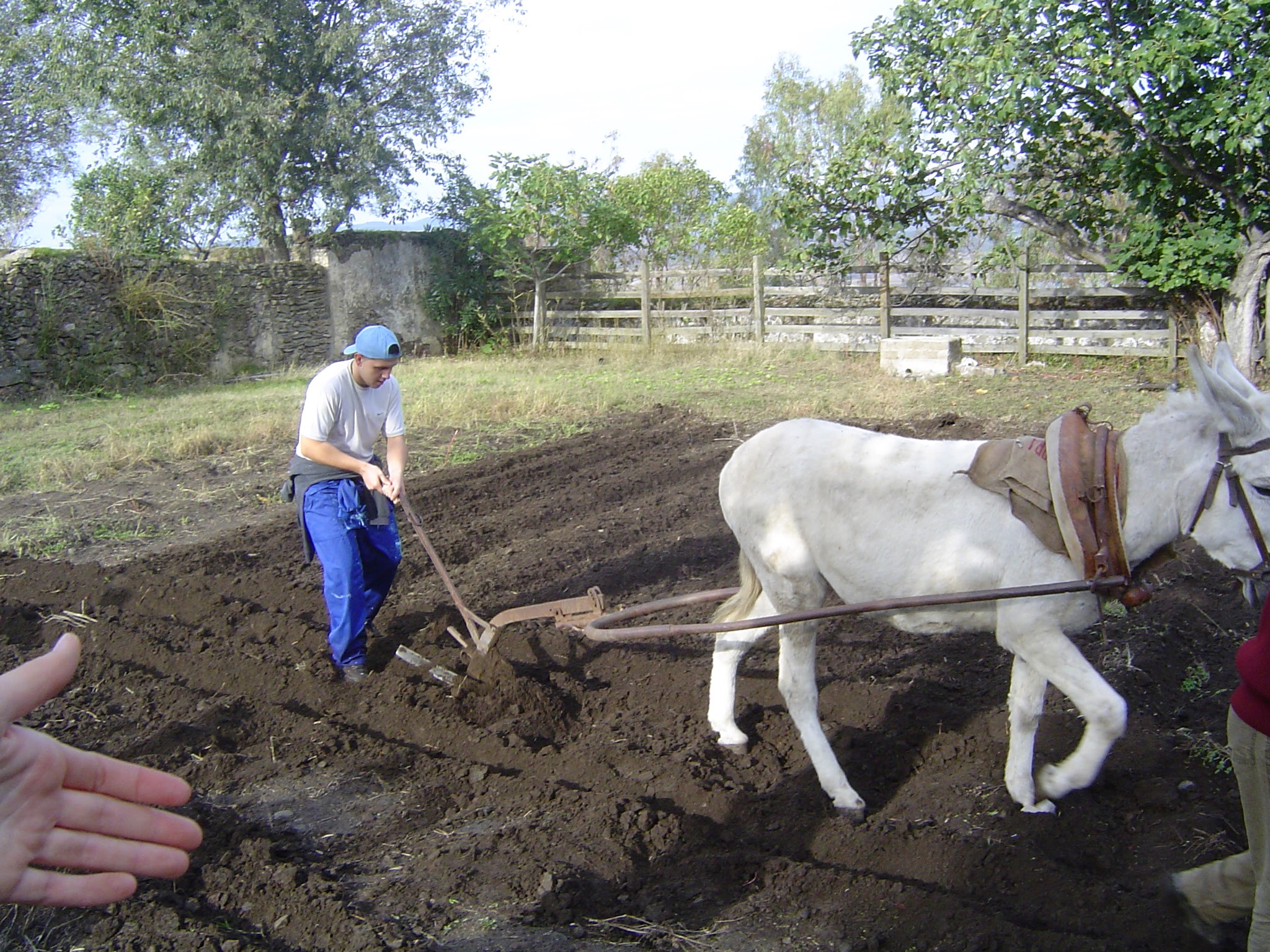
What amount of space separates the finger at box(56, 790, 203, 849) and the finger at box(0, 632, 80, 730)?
25 cm

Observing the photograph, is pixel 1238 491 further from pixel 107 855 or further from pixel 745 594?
pixel 107 855

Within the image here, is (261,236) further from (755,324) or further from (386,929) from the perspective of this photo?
(386,929)

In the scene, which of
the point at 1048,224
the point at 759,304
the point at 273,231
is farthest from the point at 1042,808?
the point at 273,231

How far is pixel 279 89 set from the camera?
19.4m

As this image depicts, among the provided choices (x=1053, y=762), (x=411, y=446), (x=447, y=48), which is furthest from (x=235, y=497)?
(x=447, y=48)

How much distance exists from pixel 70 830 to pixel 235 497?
7.65 meters

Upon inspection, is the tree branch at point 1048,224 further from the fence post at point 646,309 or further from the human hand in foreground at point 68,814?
the human hand in foreground at point 68,814

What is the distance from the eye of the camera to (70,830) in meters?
1.88

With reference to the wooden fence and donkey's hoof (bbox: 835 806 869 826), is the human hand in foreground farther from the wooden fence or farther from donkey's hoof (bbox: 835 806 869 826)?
the wooden fence

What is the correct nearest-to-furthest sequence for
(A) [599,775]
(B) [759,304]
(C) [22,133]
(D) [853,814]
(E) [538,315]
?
(D) [853,814], (A) [599,775], (B) [759,304], (E) [538,315], (C) [22,133]

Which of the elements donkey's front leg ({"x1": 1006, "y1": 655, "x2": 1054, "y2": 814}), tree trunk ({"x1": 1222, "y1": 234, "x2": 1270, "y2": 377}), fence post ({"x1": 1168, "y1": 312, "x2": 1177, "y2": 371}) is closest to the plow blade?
donkey's front leg ({"x1": 1006, "y1": 655, "x2": 1054, "y2": 814})

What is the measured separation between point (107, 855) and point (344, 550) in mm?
3265

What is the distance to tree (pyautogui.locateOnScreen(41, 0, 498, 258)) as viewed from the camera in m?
18.6

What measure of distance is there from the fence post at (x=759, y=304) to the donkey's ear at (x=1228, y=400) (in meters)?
15.1
